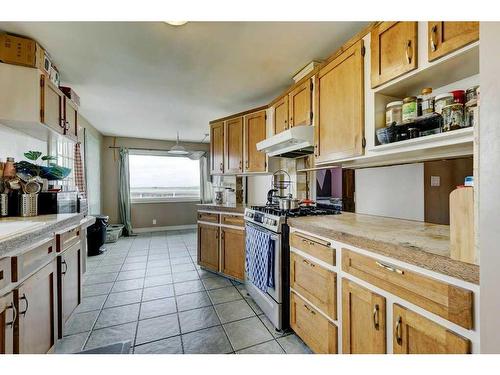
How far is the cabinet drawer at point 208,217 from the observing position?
9.56 ft

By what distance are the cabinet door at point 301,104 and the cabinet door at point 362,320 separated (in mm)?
1471

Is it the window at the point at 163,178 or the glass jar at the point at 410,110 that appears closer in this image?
the glass jar at the point at 410,110

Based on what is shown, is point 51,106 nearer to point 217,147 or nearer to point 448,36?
point 217,147

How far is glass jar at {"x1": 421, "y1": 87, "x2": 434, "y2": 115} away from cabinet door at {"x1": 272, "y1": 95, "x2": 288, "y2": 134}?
1.34 metres

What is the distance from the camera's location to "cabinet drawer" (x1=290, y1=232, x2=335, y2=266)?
1.37 metres

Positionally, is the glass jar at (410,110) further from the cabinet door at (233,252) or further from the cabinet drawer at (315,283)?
the cabinet door at (233,252)

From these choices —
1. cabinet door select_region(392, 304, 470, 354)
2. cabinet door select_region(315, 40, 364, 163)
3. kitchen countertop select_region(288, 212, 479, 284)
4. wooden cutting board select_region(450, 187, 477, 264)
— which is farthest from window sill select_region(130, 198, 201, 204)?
wooden cutting board select_region(450, 187, 477, 264)

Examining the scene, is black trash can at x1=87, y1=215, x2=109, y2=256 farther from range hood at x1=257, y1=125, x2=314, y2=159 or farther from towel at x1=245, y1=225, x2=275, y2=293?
range hood at x1=257, y1=125, x2=314, y2=159

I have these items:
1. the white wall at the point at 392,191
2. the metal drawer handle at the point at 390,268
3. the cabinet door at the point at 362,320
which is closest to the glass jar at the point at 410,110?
the white wall at the point at 392,191

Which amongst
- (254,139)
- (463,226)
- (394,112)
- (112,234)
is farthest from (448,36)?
(112,234)

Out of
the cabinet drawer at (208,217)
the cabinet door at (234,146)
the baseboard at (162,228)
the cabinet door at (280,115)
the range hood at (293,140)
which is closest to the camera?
the range hood at (293,140)

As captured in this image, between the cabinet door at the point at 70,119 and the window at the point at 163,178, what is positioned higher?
the cabinet door at the point at 70,119

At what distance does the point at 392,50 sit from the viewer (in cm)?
134
